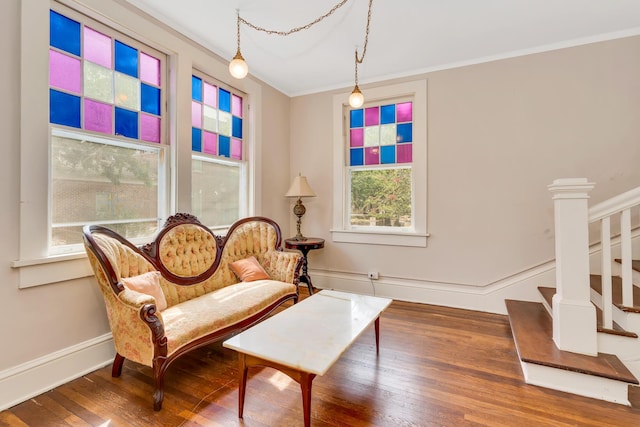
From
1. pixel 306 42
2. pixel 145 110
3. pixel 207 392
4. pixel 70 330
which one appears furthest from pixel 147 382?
pixel 306 42

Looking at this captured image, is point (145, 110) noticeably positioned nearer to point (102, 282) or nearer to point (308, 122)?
point (102, 282)

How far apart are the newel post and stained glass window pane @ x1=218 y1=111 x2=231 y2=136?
3.11m

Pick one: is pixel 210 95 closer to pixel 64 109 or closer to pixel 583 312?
pixel 64 109

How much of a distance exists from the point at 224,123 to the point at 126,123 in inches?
44.8

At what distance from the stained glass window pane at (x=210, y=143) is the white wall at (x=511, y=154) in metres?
1.96

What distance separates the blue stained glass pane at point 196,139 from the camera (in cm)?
301

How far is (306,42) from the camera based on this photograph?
2.94 meters

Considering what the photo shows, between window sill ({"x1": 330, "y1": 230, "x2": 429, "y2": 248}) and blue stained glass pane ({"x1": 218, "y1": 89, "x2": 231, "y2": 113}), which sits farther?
window sill ({"x1": 330, "y1": 230, "x2": 429, "y2": 248})

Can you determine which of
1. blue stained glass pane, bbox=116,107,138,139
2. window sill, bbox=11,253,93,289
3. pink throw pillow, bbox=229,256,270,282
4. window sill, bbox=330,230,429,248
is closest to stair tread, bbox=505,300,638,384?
window sill, bbox=330,230,429,248

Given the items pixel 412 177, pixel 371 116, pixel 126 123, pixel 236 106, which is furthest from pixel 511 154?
pixel 126 123

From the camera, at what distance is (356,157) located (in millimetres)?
3979

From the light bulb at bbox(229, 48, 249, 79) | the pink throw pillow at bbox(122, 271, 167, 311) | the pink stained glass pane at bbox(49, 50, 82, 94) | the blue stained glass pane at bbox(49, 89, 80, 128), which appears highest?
→ the light bulb at bbox(229, 48, 249, 79)

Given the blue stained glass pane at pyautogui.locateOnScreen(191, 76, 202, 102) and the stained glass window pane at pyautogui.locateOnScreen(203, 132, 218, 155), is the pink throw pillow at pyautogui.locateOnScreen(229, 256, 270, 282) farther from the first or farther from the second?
the blue stained glass pane at pyautogui.locateOnScreen(191, 76, 202, 102)

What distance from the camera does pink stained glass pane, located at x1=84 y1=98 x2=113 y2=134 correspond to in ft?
7.18
